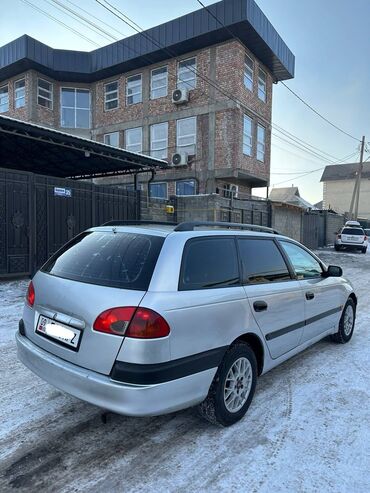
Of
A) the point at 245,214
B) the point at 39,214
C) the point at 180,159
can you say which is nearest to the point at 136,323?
the point at 39,214

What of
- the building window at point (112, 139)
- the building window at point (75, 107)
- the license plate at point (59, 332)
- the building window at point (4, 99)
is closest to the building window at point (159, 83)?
the building window at point (112, 139)

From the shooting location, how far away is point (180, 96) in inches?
746

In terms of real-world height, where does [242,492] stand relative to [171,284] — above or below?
below

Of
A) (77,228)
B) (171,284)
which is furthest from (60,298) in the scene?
(77,228)

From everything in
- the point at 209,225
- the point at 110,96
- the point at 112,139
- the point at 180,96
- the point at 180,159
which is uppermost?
the point at 110,96

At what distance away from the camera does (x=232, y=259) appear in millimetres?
3158

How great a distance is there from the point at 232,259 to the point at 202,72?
1769 centimetres

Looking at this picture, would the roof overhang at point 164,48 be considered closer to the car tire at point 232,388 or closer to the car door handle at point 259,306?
the car door handle at point 259,306

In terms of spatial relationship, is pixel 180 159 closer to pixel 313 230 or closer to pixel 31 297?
pixel 313 230

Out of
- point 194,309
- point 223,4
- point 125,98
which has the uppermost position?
point 223,4

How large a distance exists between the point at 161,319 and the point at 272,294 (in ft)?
4.59

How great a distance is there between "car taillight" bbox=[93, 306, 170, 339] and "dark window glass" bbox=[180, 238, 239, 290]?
329 millimetres

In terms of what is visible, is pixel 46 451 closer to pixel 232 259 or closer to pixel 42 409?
pixel 42 409

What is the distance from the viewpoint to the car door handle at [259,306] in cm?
311
